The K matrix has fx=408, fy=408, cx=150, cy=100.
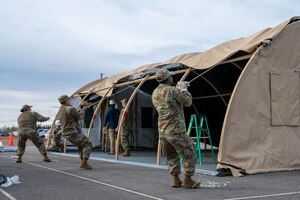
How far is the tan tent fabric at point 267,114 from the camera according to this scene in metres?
8.89

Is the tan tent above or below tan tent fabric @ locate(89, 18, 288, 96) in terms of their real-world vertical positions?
below

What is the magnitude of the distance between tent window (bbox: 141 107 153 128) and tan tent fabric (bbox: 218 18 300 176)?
8.97m

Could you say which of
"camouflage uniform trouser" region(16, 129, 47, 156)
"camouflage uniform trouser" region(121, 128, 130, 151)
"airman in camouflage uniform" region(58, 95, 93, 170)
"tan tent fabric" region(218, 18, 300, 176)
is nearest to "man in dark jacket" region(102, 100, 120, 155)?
"camouflage uniform trouser" region(121, 128, 130, 151)

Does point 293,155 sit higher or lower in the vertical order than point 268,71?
lower

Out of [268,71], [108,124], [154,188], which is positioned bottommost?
[154,188]

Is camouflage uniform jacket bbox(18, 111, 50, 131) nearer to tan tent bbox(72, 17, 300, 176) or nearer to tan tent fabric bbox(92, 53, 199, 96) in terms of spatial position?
tan tent fabric bbox(92, 53, 199, 96)

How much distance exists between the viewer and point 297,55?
1020 cm

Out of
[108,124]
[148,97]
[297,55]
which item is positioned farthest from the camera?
[148,97]

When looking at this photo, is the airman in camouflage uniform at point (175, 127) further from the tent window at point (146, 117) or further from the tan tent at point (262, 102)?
the tent window at point (146, 117)

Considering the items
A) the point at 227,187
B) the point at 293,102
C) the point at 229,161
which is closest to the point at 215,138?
the point at 293,102

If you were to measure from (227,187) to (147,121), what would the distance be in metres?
11.4

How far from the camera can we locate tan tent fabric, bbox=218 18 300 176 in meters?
8.89

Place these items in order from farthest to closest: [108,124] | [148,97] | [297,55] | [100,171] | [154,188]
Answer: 1. [148,97]
2. [108,124]
3. [297,55]
4. [100,171]
5. [154,188]

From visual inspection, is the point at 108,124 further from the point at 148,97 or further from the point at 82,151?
the point at 82,151
